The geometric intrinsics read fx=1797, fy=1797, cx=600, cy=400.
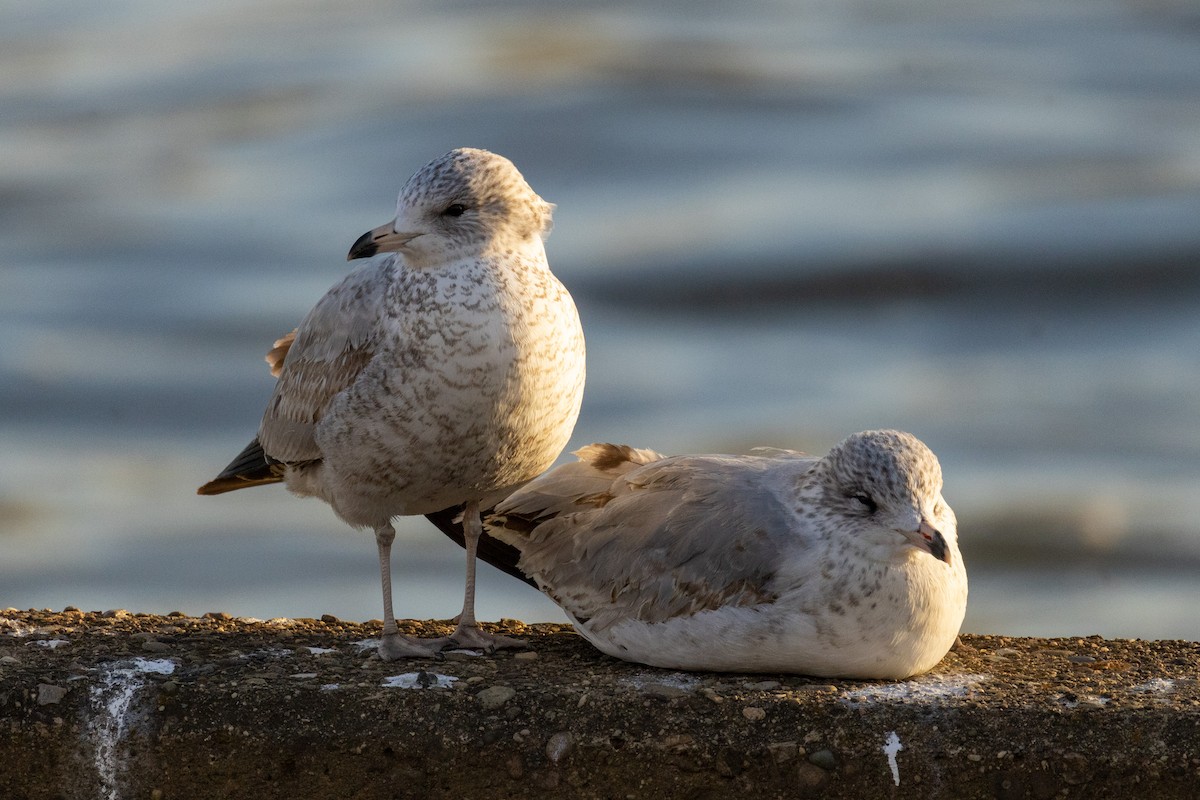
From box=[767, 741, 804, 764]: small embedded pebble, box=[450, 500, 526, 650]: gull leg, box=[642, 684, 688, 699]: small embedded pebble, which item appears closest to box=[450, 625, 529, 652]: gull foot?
box=[450, 500, 526, 650]: gull leg

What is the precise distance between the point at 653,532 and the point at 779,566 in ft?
1.40

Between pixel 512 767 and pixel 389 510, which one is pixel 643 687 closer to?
pixel 512 767

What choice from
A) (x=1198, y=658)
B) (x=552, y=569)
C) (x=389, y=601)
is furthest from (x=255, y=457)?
(x=1198, y=658)

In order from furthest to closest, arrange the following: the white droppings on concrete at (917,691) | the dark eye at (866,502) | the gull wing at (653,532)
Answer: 1. the gull wing at (653,532)
2. the dark eye at (866,502)
3. the white droppings on concrete at (917,691)

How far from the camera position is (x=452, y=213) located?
5.05 metres

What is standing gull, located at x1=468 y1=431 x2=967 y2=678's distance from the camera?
4641 millimetres

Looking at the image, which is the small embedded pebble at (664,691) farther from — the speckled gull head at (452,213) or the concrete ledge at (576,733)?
the speckled gull head at (452,213)

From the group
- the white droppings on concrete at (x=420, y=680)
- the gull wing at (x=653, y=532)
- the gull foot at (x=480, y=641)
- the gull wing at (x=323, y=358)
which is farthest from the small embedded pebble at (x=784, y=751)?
the gull wing at (x=323, y=358)

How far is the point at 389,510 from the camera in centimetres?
522

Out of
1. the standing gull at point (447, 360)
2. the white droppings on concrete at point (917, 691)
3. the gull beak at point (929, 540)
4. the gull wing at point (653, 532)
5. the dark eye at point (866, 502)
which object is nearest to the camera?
the gull beak at point (929, 540)

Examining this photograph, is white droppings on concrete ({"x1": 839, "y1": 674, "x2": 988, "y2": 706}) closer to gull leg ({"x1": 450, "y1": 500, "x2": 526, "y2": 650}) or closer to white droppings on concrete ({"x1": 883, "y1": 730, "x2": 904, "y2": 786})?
white droppings on concrete ({"x1": 883, "y1": 730, "x2": 904, "y2": 786})

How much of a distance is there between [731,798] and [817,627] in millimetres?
491

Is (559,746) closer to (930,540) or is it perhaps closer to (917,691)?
(917,691)

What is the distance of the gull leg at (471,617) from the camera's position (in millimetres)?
5289
